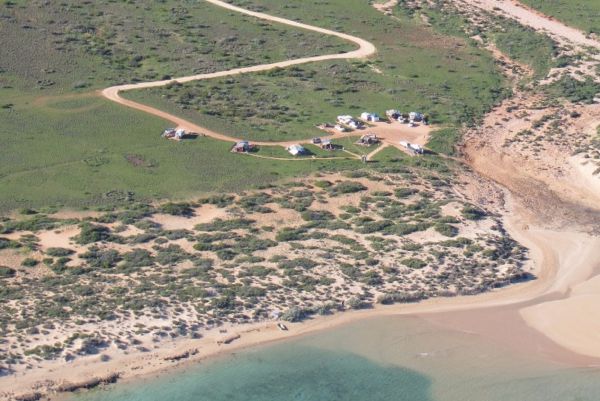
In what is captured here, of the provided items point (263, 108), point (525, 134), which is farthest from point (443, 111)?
point (263, 108)

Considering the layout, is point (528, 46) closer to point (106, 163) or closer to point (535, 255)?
point (535, 255)

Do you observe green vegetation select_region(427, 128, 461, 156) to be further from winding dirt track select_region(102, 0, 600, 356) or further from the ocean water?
the ocean water

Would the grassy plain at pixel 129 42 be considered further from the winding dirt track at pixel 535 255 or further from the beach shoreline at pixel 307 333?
the beach shoreline at pixel 307 333

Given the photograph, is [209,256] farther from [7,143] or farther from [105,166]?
[7,143]

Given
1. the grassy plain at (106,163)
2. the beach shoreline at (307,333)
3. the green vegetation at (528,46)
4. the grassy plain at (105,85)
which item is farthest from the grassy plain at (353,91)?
the beach shoreline at (307,333)

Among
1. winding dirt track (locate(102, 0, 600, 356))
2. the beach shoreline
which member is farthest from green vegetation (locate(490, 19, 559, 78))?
the beach shoreline

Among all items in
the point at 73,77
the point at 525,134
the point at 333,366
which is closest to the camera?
the point at 333,366

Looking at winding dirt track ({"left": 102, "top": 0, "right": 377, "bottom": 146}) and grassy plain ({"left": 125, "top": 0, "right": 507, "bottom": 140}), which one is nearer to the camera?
winding dirt track ({"left": 102, "top": 0, "right": 377, "bottom": 146})
